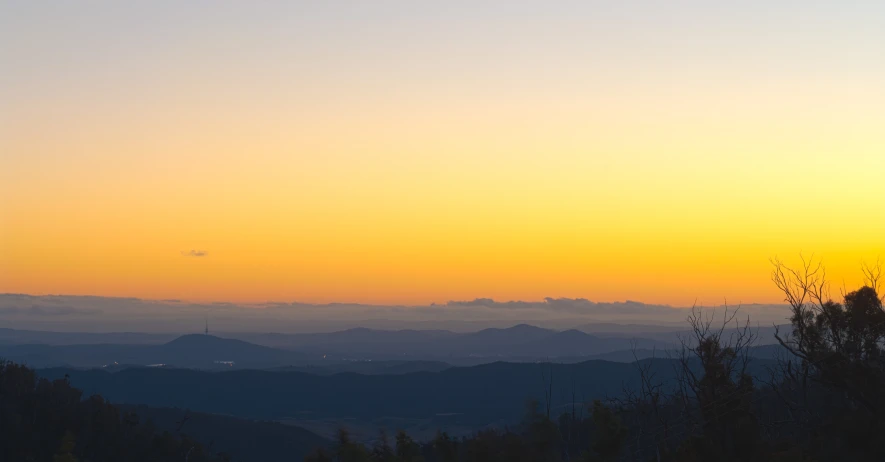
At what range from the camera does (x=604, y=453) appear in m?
21.2

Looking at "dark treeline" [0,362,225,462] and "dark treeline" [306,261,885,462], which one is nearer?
"dark treeline" [306,261,885,462]

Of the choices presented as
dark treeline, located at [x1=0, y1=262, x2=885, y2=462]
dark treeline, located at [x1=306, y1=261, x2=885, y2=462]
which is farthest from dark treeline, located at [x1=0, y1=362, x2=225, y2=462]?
dark treeline, located at [x1=306, y1=261, x2=885, y2=462]

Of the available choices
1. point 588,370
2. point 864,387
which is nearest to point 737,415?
point 864,387

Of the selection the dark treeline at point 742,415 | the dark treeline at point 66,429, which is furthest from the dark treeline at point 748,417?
the dark treeline at point 66,429

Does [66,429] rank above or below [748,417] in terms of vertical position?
below

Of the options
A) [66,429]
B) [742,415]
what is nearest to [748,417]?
[742,415]

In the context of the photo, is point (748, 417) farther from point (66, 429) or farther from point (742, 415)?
point (66, 429)

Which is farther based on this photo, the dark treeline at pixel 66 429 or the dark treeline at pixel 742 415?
the dark treeline at pixel 66 429

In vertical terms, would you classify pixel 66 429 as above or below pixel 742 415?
below

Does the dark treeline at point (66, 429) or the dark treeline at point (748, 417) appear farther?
the dark treeline at point (66, 429)

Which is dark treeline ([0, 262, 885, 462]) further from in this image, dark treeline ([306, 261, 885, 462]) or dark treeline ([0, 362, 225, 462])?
dark treeline ([0, 362, 225, 462])

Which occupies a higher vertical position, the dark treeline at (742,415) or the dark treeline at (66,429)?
the dark treeline at (742,415)

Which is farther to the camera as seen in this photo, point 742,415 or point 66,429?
point 66,429

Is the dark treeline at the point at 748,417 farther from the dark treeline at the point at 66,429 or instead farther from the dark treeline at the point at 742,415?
the dark treeline at the point at 66,429
